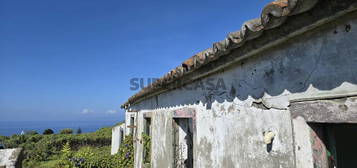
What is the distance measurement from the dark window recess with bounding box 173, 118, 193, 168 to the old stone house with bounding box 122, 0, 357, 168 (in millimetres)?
1294

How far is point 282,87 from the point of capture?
1594 millimetres

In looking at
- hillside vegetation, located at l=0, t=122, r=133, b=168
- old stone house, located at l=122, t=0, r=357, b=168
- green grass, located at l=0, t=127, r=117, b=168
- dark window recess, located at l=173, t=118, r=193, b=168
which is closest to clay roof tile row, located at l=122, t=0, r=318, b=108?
old stone house, located at l=122, t=0, r=357, b=168

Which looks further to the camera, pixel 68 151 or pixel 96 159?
pixel 96 159

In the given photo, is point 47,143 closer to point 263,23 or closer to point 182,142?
point 182,142

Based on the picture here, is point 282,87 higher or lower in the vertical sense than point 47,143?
higher

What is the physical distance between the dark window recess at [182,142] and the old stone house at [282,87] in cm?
129

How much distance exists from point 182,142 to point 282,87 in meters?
3.03

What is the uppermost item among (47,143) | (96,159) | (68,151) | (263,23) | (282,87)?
(263,23)

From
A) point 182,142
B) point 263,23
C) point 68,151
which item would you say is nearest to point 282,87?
point 263,23

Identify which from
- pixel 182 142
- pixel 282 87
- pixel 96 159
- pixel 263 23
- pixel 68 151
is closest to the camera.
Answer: pixel 263 23

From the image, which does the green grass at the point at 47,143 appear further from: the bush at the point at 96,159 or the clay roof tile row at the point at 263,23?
the clay roof tile row at the point at 263,23

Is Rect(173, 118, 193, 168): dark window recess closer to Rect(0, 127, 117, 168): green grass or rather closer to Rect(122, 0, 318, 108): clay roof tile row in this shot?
Rect(122, 0, 318, 108): clay roof tile row

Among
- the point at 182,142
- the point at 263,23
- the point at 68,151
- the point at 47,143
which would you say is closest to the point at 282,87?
the point at 263,23

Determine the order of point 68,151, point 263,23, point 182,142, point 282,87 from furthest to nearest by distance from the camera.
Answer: point 68,151 < point 182,142 < point 282,87 < point 263,23
